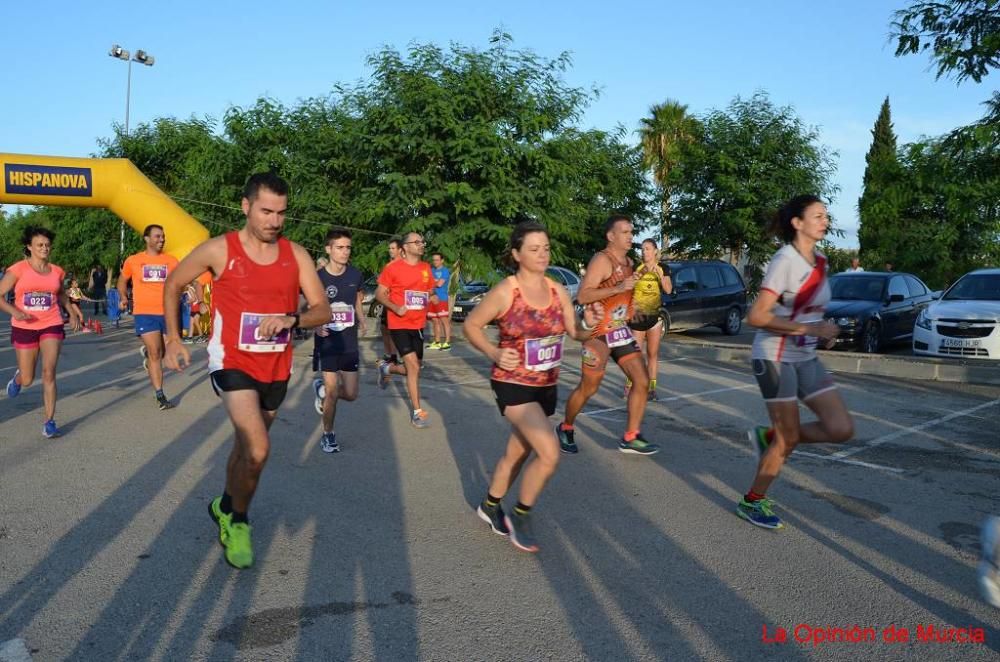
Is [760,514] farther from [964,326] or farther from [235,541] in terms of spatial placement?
[964,326]

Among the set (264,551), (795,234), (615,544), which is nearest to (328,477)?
(264,551)

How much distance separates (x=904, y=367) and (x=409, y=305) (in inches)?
305

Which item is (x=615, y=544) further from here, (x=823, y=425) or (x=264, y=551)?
(x=264, y=551)

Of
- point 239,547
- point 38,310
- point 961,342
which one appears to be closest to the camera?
point 239,547

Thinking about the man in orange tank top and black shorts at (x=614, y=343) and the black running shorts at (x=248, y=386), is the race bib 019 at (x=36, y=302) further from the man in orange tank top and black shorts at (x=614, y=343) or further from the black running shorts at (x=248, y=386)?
the man in orange tank top and black shorts at (x=614, y=343)

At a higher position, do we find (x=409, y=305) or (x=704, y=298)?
(x=704, y=298)

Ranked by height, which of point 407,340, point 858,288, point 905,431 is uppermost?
point 858,288

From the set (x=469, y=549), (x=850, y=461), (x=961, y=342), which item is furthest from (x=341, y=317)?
(x=961, y=342)

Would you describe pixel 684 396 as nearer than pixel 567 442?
No

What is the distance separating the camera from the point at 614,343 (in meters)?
6.82

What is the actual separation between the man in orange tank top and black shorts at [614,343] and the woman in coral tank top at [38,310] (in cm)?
451

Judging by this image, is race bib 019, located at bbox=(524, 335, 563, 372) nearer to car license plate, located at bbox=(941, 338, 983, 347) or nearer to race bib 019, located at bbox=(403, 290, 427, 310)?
race bib 019, located at bbox=(403, 290, 427, 310)

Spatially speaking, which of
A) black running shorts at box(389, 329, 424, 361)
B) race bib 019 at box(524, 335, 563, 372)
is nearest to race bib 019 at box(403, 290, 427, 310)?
black running shorts at box(389, 329, 424, 361)

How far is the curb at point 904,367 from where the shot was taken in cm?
1141
